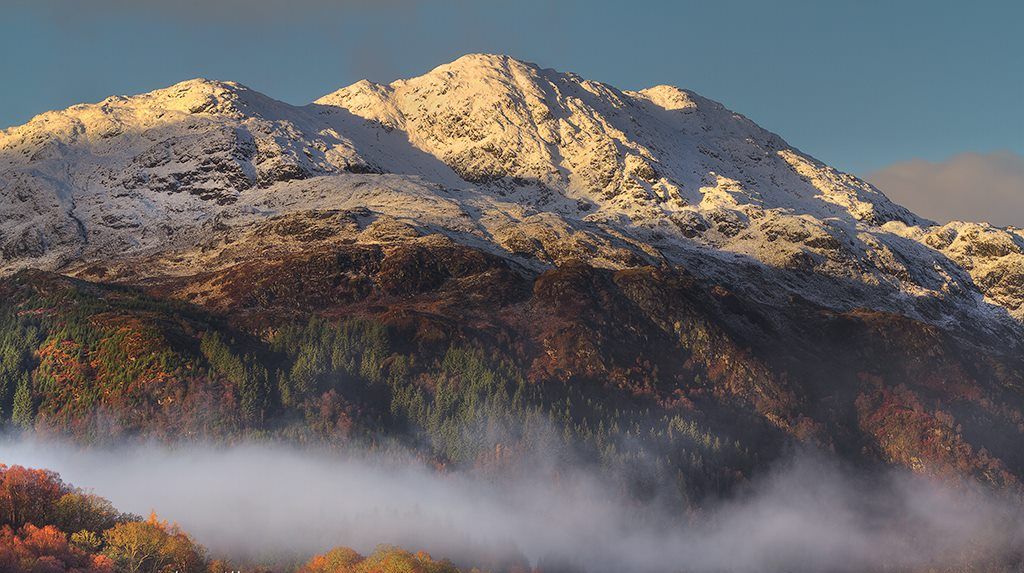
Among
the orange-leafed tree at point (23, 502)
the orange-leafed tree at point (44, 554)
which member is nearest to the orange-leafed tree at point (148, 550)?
the orange-leafed tree at point (44, 554)

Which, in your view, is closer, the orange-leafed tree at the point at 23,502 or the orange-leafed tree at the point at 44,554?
the orange-leafed tree at the point at 44,554

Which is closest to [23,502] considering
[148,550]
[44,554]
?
[44,554]

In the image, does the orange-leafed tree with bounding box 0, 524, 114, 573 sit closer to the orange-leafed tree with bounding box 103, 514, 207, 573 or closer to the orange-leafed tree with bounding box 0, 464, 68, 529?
the orange-leafed tree with bounding box 103, 514, 207, 573

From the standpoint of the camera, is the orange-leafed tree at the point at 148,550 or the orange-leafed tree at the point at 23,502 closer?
the orange-leafed tree at the point at 148,550

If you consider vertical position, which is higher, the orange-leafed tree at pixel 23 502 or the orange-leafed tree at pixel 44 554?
the orange-leafed tree at pixel 23 502

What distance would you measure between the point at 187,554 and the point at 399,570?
1486 inches

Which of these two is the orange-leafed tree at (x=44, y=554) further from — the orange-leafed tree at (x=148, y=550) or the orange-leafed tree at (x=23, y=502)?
the orange-leafed tree at (x=23, y=502)

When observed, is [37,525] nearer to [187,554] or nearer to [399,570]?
[187,554]

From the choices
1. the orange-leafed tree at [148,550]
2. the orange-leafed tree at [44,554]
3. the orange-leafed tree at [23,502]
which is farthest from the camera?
the orange-leafed tree at [23,502]

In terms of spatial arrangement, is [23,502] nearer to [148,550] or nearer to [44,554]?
[44,554]

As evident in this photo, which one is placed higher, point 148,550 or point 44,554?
point 148,550

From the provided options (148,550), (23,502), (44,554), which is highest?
(23,502)

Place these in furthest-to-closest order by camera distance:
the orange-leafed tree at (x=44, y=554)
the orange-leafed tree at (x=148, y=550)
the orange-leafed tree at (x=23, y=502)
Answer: the orange-leafed tree at (x=23, y=502), the orange-leafed tree at (x=148, y=550), the orange-leafed tree at (x=44, y=554)

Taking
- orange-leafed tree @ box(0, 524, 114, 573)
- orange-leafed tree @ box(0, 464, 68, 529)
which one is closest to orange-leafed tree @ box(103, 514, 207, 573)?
orange-leafed tree @ box(0, 524, 114, 573)
